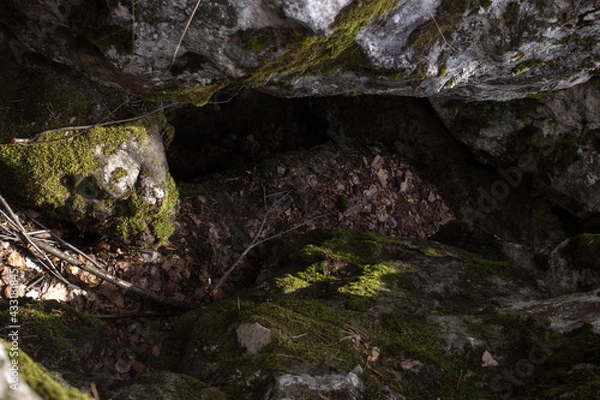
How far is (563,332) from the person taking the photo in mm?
3422

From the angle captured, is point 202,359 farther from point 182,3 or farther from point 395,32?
point 395,32

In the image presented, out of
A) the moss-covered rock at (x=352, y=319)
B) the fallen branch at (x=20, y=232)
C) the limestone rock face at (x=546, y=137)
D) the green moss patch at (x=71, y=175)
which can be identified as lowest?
the moss-covered rock at (x=352, y=319)

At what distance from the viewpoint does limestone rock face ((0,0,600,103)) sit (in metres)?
2.74

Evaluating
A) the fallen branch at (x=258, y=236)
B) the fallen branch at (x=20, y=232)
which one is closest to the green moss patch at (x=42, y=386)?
the fallen branch at (x=20, y=232)

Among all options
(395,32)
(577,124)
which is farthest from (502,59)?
(577,124)

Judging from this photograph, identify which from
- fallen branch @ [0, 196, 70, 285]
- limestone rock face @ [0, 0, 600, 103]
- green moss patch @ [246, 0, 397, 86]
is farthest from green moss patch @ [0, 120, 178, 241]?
green moss patch @ [246, 0, 397, 86]

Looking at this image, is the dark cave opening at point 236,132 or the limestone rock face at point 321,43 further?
the dark cave opening at point 236,132

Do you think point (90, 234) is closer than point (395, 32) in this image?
No

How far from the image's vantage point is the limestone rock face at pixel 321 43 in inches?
108

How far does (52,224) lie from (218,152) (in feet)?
8.28

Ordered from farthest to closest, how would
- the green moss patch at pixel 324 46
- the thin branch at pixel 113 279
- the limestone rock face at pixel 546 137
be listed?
the limestone rock face at pixel 546 137, the thin branch at pixel 113 279, the green moss patch at pixel 324 46

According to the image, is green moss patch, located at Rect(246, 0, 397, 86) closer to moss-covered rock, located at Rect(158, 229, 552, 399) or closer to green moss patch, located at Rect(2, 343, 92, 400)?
moss-covered rock, located at Rect(158, 229, 552, 399)

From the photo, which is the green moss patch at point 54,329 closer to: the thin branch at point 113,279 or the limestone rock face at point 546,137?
the thin branch at point 113,279

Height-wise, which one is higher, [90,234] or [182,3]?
[182,3]
